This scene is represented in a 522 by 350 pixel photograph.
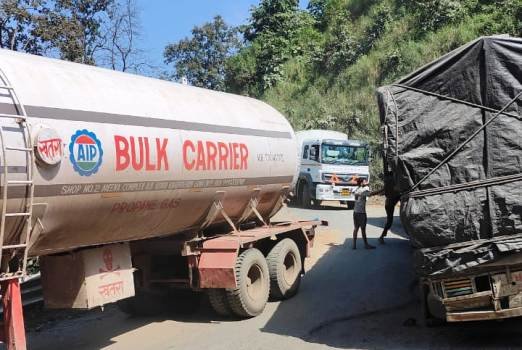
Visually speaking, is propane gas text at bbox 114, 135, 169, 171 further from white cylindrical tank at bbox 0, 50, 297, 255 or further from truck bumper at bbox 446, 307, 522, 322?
truck bumper at bbox 446, 307, 522, 322

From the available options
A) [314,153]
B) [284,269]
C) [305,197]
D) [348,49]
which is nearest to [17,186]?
[284,269]

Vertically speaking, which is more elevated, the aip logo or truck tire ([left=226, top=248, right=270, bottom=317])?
the aip logo

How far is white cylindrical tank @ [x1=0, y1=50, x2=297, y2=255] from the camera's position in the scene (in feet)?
18.2

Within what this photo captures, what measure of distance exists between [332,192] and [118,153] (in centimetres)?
1695

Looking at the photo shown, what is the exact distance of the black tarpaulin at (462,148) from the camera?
19.6 ft

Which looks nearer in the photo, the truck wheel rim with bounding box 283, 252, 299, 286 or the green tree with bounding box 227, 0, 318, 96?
the truck wheel rim with bounding box 283, 252, 299, 286

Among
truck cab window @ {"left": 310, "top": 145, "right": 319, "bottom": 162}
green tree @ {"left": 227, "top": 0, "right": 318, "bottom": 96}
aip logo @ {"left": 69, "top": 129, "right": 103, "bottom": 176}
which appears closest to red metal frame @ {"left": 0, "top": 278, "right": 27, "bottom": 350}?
aip logo @ {"left": 69, "top": 129, "right": 103, "bottom": 176}

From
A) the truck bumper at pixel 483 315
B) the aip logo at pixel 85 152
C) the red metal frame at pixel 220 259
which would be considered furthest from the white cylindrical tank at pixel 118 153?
the truck bumper at pixel 483 315

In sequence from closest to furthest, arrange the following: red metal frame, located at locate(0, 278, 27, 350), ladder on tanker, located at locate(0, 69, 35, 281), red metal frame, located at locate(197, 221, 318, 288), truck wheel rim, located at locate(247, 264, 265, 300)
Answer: ladder on tanker, located at locate(0, 69, 35, 281), red metal frame, located at locate(0, 278, 27, 350), red metal frame, located at locate(197, 221, 318, 288), truck wheel rim, located at locate(247, 264, 265, 300)

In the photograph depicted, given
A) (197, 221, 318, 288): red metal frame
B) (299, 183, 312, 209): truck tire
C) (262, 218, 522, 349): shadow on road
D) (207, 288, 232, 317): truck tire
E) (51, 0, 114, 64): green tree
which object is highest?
(51, 0, 114, 64): green tree

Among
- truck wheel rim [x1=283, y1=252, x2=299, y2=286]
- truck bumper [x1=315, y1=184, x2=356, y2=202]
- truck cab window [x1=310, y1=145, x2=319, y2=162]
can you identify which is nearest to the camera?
truck wheel rim [x1=283, y1=252, x2=299, y2=286]

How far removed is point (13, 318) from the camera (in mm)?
5453

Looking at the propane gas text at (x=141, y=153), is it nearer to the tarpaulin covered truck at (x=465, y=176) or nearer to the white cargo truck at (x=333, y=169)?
the tarpaulin covered truck at (x=465, y=176)

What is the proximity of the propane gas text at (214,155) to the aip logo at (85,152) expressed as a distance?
4.99 ft
